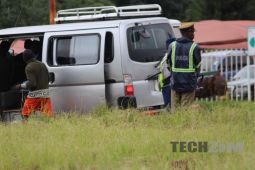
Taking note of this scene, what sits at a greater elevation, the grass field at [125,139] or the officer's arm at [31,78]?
the officer's arm at [31,78]

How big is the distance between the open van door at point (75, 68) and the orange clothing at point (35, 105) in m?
0.22

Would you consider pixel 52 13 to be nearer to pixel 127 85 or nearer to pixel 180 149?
pixel 127 85

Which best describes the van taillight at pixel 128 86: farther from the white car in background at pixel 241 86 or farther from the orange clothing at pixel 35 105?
the white car in background at pixel 241 86

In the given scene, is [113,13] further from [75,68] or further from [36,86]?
[36,86]

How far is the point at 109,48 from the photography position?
37.4ft

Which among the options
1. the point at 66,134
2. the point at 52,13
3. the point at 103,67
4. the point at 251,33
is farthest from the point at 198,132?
the point at 251,33

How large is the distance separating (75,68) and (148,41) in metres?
1.26

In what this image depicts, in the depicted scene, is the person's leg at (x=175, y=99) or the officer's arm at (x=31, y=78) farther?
the officer's arm at (x=31, y=78)

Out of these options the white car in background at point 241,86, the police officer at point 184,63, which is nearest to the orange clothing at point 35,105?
the police officer at point 184,63

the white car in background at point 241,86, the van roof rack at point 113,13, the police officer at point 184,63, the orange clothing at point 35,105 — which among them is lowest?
the white car in background at point 241,86

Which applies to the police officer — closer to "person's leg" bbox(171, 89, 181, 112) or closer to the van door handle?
"person's leg" bbox(171, 89, 181, 112)

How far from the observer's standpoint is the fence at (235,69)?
21.1 m

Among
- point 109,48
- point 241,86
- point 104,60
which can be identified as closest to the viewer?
point 104,60

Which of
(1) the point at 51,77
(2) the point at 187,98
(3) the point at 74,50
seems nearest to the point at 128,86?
(2) the point at 187,98
